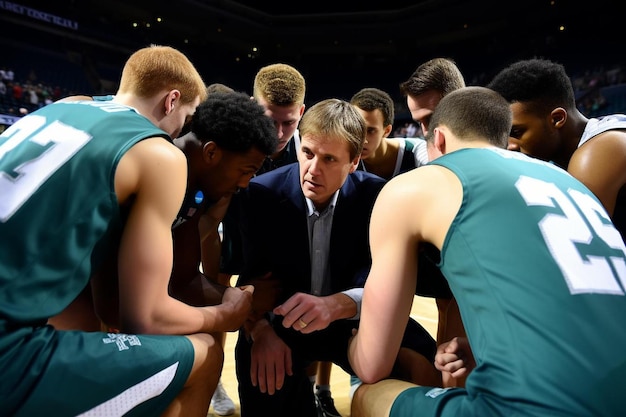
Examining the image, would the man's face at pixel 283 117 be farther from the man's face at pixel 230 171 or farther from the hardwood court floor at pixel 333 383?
the hardwood court floor at pixel 333 383

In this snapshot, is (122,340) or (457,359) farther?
(457,359)

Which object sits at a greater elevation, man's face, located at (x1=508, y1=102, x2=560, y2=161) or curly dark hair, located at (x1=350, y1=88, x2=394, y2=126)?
man's face, located at (x1=508, y1=102, x2=560, y2=161)

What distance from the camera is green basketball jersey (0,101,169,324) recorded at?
1240mm

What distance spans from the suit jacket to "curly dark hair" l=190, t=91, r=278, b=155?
0.85 feet

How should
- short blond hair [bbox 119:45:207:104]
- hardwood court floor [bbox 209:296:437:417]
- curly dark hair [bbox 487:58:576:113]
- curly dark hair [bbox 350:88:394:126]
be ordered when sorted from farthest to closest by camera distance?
curly dark hair [bbox 350:88:394:126] < hardwood court floor [bbox 209:296:437:417] < curly dark hair [bbox 487:58:576:113] < short blond hair [bbox 119:45:207:104]

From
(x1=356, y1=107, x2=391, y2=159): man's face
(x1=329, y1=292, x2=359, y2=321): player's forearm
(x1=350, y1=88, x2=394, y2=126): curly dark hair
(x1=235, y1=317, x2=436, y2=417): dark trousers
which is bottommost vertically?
(x1=235, y1=317, x2=436, y2=417): dark trousers

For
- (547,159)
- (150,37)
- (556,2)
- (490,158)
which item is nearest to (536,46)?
(556,2)

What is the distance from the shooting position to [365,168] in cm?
359

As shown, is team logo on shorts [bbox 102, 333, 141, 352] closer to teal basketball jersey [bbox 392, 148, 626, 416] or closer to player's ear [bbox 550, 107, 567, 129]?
teal basketball jersey [bbox 392, 148, 626, 416]

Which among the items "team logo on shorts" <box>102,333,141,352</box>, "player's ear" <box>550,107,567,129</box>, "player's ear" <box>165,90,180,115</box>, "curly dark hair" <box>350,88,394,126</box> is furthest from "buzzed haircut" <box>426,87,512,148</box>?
"curly dark hair" <box>350,88,394,126</box>

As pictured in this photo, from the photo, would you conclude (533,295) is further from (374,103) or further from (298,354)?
(374,103)

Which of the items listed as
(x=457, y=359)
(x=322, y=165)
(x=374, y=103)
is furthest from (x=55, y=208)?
(x=374, y=103)

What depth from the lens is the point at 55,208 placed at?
4.26 ft

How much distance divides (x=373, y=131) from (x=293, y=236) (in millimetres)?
1506
